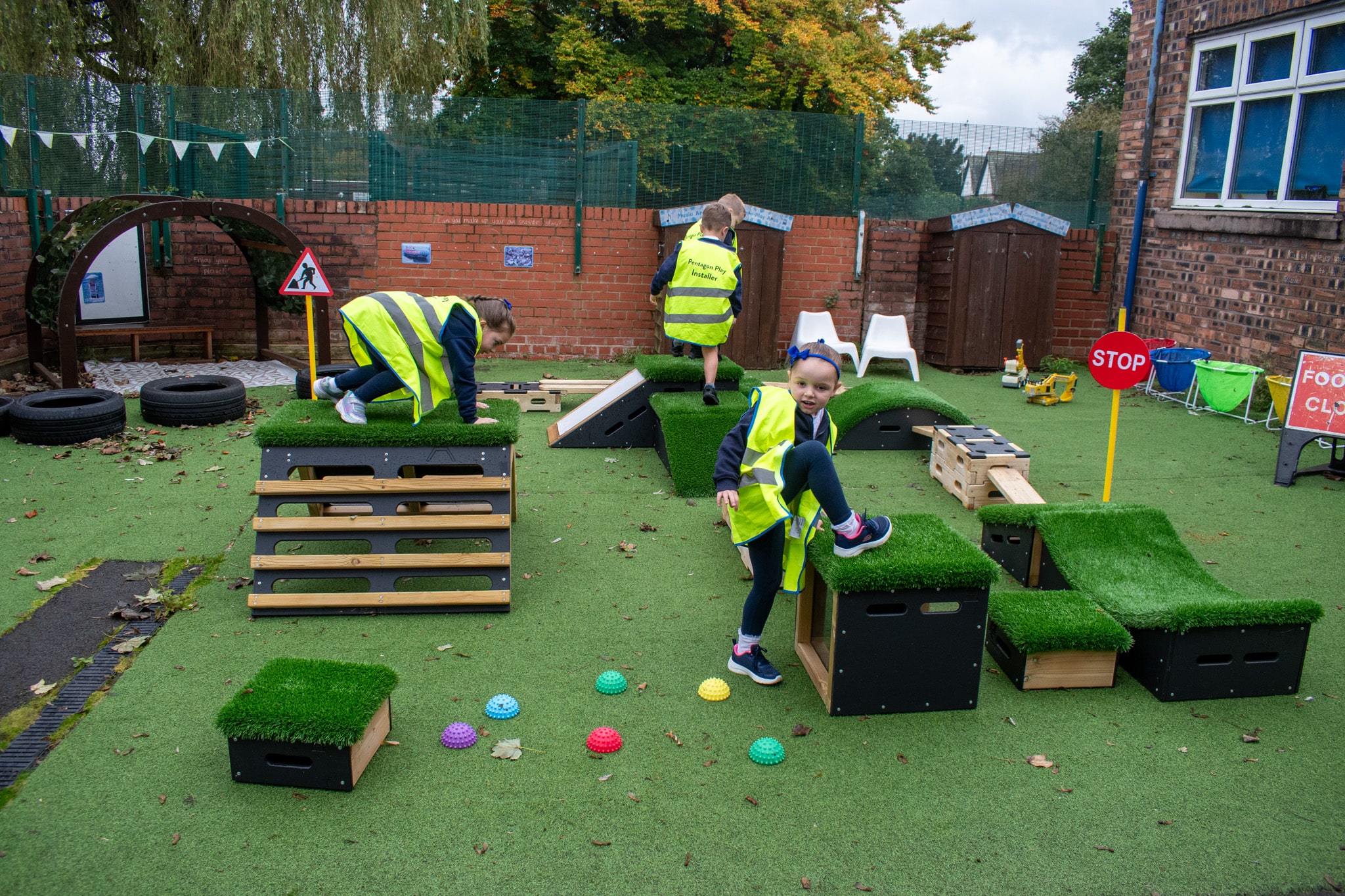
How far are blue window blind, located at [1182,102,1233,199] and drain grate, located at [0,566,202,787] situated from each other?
1191 cm

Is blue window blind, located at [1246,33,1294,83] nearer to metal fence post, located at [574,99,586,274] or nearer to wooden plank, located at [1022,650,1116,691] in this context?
metal fence post, located at [574,99,586,274]

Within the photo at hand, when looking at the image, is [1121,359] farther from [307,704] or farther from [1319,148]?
[1319,148]

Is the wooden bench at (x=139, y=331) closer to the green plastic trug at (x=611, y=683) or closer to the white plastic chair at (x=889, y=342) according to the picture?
the white plastic chair at (x=889, y=342)

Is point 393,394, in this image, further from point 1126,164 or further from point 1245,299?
point 1126,164

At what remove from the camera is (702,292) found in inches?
322

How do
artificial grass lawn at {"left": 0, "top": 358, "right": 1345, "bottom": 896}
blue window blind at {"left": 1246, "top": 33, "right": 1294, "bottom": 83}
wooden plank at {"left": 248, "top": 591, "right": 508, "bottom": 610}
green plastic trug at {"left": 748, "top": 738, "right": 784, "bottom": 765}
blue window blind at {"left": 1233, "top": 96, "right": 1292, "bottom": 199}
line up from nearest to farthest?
artificial grass lawn at {"left": 0, "top": 358, "right": 1345, "bottom": 896}
green plastic trug at {"left": 748, "top": 738, "right": 784, "bottom": 765}
wooden plank at {"left": 248, "top": 591, "right": 508, "bottom": 610}
blue window blind at {"left": 1246, "top": 33, "right": 1294, "bottom": 83}
blue window blind at {"left": 1233, "top": 96, "right": 1292, "bottom": 199}

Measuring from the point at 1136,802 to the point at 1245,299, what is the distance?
9.08m

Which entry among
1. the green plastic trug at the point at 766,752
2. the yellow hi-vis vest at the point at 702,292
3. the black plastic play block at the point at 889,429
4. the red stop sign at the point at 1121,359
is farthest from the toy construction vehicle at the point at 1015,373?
the green plastic trug at the point at 766,752

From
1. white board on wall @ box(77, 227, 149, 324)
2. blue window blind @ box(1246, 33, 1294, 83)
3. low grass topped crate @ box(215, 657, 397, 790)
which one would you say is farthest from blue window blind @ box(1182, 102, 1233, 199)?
white board on wall @ box(77, 227, 149, 324)

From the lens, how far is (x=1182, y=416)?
33.4 ft

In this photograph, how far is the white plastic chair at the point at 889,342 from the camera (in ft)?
40.1

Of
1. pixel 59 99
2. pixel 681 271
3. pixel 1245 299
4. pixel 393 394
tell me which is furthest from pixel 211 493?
pixel 1245 299

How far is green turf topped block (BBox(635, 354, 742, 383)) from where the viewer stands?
8250 millimetres

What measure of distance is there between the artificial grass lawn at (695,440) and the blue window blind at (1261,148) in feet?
24.2
